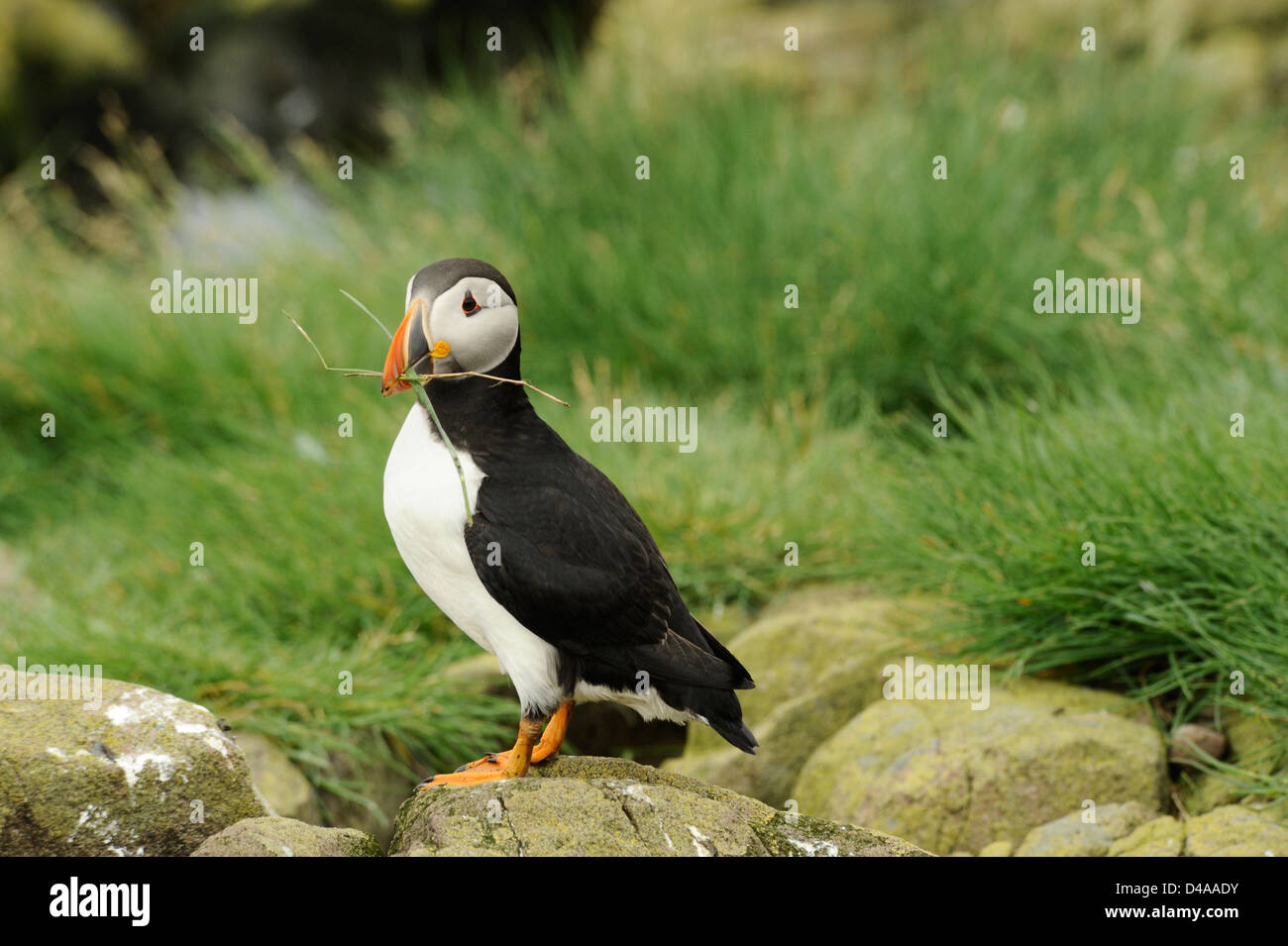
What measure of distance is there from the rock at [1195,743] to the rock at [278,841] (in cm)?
234

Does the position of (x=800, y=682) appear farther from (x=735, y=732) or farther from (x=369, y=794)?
(x=735, y=732)

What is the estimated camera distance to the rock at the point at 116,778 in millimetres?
2764

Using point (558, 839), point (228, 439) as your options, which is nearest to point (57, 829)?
point (558, 839)

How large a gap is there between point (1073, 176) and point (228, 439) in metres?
4.96

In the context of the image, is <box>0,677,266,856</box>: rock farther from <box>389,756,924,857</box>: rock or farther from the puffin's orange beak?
the puffin's orange beak

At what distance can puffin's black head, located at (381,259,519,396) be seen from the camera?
225 cm

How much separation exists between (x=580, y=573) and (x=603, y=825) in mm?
528

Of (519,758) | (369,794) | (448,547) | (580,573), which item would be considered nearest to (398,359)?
(448,547)

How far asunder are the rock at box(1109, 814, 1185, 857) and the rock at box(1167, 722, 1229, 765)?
0.35 metres

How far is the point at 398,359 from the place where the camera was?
2.21 m

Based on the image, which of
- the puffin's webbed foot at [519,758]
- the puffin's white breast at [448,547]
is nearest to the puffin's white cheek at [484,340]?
the puffin's white breast at [448,547]

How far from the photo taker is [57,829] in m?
2.76

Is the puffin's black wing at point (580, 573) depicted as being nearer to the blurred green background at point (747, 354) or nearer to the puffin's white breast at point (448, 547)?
the puffin's white breast at point (448, 547)

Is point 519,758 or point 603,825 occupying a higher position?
point 519,758
